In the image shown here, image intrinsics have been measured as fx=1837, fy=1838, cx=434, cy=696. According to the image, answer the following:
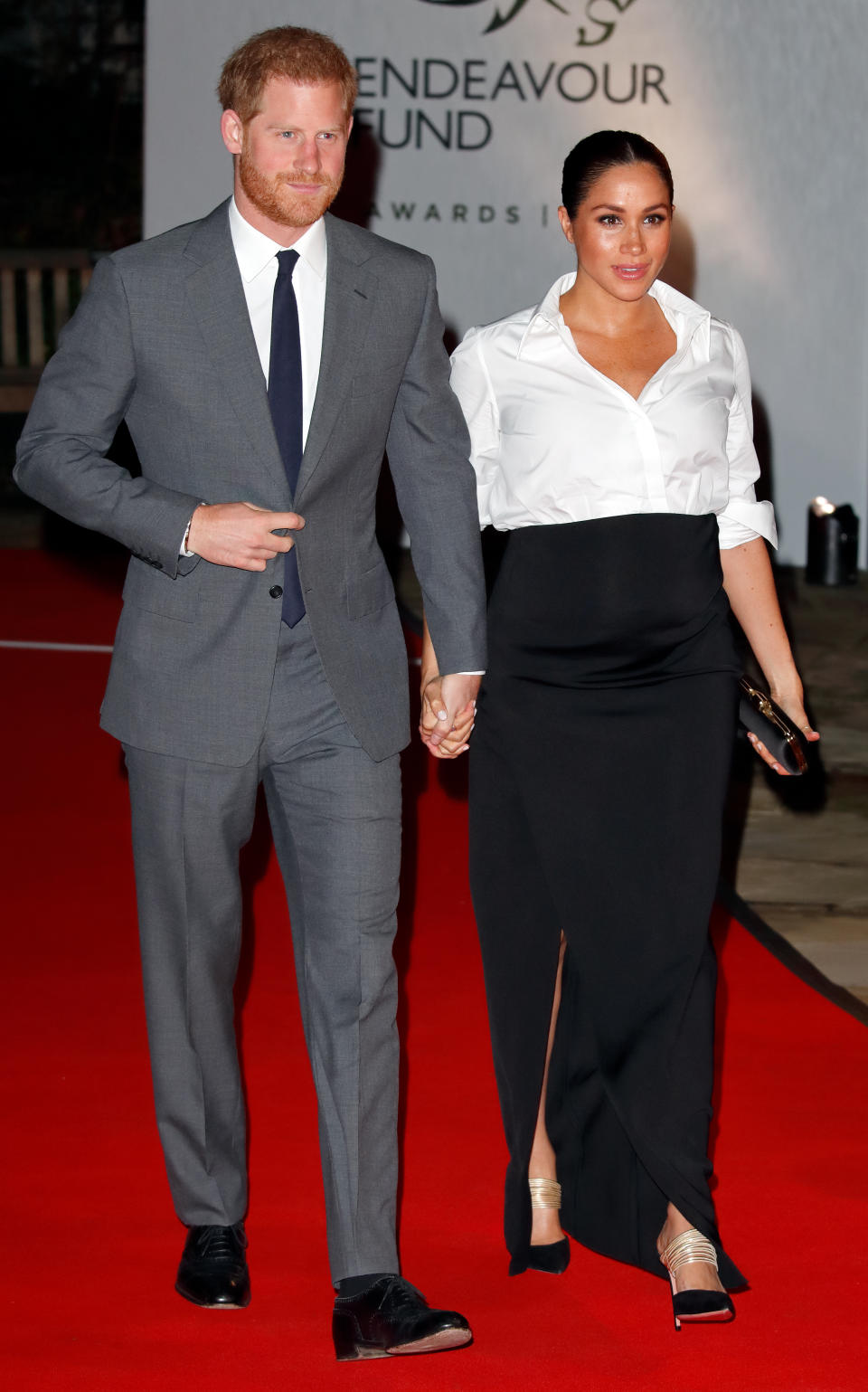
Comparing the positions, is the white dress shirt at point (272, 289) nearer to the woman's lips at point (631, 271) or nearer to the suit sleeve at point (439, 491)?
the suit sleeve at point (439, 491)

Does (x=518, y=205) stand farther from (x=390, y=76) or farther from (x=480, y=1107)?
(x=480, y=1107)

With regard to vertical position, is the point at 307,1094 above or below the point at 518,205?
below

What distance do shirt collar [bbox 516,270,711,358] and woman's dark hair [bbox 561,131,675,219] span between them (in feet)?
0.41

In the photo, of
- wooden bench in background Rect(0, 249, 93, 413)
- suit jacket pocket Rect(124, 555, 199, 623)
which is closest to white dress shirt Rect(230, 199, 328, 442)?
suit jacket pocket Rect(124, 555, 199, 623)

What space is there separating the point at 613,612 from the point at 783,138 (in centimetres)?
643

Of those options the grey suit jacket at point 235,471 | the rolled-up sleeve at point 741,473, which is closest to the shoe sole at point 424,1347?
the grey suit jacket at point 235,471

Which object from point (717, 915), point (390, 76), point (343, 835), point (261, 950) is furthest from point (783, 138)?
point (343, 835)

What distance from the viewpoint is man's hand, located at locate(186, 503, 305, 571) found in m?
2.21

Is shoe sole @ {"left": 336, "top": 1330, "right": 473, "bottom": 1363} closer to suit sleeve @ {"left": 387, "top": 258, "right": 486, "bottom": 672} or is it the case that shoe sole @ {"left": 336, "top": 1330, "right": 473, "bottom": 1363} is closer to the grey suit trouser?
the grey suit trouser

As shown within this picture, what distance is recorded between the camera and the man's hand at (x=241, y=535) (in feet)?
7.27

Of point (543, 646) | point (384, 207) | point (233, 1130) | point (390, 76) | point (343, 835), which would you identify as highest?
point (390, 76)

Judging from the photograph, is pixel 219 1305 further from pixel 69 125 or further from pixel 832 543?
pixel 69 125

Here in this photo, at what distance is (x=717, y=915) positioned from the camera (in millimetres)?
4418

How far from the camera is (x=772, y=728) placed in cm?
268
